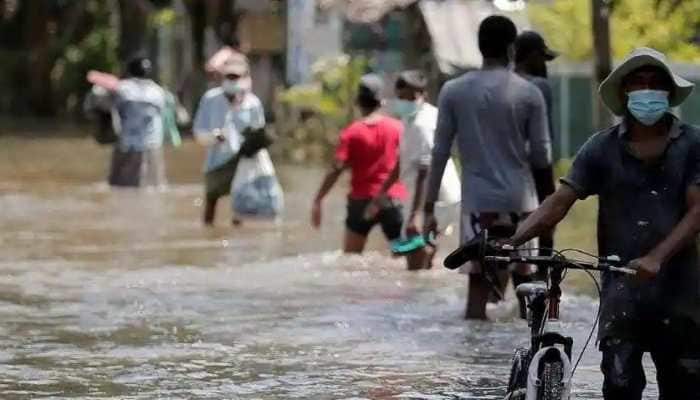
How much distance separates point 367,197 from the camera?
46.1ft

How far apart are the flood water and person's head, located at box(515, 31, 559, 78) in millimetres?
1435

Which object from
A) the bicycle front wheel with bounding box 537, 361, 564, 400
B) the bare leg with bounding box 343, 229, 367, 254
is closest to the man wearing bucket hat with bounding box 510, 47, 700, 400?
the bicycle front wheel with bounding box 537, 361, 564, 400

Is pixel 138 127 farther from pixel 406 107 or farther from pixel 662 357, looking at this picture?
pixel 662 357

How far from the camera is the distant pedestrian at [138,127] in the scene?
Result: 844 inches

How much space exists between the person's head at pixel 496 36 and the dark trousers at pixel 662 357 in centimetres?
392

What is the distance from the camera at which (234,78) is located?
17.2 m

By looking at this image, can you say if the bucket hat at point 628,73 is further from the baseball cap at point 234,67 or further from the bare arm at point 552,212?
the baseball cap at point 234,67

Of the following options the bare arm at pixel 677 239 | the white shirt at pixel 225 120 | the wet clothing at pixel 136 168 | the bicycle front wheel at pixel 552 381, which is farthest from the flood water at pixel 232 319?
the wet clothing at pixel 136 168

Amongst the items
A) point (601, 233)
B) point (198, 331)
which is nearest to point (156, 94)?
point (198, 331)

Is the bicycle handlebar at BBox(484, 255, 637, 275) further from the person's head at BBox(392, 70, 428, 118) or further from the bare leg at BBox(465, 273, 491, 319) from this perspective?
the person's head at BBox(392, 70, 428, 118)

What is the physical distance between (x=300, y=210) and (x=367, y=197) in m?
6.05

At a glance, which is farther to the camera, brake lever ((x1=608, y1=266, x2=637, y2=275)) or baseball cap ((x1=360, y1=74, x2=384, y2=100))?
baseball cap ((x1=360, y1=74, x2=384, y2=100))

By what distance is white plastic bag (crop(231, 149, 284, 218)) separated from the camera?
17.4 m

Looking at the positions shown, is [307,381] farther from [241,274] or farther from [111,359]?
[241,274]
